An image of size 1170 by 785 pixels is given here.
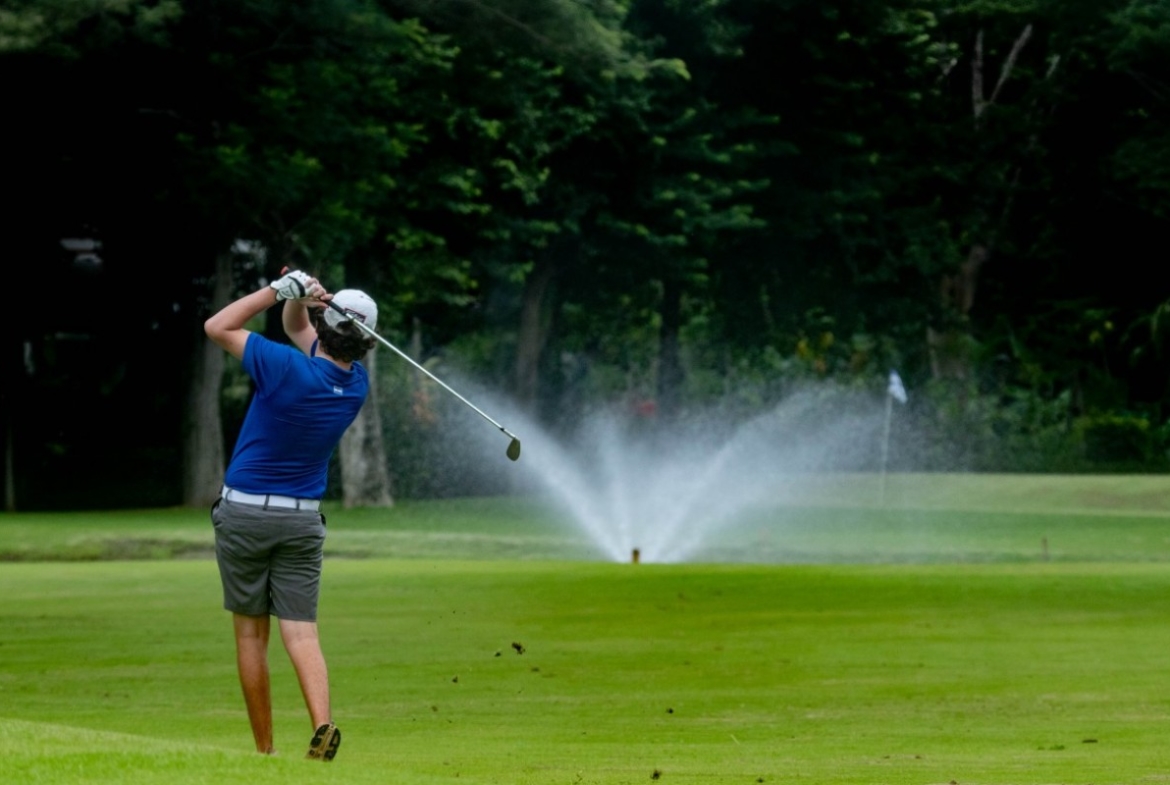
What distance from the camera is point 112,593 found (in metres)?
20.8

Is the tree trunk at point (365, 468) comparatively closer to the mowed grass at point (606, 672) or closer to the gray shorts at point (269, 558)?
the mowed grass at point (606, 672)

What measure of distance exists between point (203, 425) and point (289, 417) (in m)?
30.2

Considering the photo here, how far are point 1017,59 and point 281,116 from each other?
2628 cm

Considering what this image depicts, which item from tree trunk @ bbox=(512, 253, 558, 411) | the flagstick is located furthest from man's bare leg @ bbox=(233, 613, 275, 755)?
tree trunk @ bbox=(512, 253, 558, 411)

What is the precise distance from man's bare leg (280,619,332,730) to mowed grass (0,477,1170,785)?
36 centimetres

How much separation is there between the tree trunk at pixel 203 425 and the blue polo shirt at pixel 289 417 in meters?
29.7

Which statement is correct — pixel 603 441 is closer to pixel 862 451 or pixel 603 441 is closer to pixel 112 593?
pixel 862 451

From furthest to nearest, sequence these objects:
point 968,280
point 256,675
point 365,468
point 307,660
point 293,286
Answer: point 968,280, point 365,468, point 256,675, point 307,660, point 293,286

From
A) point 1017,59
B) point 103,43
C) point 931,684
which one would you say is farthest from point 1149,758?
point 1017,59

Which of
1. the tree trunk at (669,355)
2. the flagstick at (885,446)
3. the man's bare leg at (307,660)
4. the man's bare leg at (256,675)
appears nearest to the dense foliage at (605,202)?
the tree trunk at (669,355)

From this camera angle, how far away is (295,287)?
8.78 meters

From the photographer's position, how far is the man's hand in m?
8.75

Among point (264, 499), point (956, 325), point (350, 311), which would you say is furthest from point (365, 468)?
point (350, 311)

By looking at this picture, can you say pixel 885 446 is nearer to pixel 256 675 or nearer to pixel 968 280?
pixel 968 280
